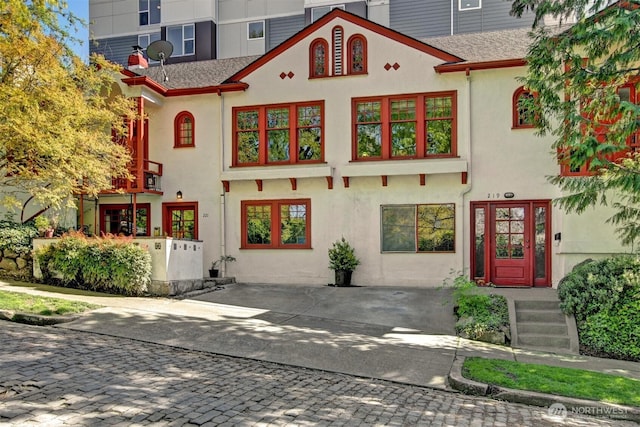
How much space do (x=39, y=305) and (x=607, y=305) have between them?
1065 cm

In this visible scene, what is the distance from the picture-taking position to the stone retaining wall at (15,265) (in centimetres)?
1209

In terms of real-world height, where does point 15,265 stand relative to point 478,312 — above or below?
above

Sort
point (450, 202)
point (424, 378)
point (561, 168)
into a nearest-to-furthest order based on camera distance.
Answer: point (424, 378) < point (561, 168) < point (450, 202)

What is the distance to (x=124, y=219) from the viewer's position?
15484mm

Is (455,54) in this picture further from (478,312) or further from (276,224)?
(478,312)

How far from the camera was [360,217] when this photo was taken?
13.8 m

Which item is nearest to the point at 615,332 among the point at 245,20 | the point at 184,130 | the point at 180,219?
the point at 180,219

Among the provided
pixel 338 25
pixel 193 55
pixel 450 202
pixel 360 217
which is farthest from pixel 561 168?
pixel 193 55

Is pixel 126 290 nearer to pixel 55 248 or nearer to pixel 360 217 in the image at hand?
pixel 55 248

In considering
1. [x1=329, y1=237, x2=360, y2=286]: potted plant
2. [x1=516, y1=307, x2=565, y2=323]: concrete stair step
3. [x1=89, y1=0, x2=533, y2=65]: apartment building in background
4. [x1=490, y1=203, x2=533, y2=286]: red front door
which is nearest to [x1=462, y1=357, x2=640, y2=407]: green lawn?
[x1=516, y1=307, x2=565, y2=323]: concrete stair step

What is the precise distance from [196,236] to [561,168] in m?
10.8

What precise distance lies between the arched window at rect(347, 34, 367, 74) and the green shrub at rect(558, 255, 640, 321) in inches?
329

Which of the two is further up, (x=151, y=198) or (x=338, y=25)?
(x=338, y=25)

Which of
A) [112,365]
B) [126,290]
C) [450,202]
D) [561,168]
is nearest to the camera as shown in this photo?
[112,365]
